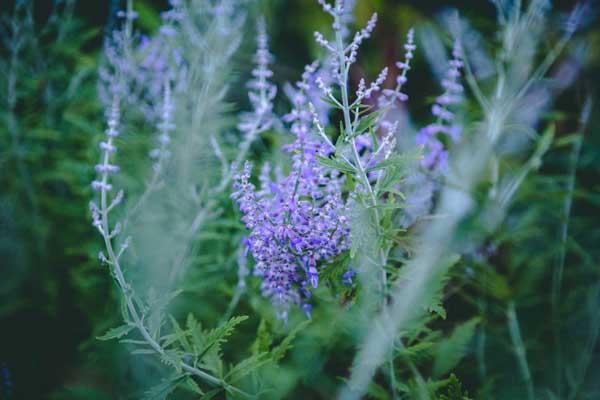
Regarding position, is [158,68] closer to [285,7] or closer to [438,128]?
→ [438,128]

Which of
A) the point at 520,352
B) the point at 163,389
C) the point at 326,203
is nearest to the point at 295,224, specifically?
the point at 326,203

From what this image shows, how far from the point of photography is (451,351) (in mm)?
1981

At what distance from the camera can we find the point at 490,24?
2.66 m

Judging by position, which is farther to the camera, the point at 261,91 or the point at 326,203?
the point at 261,91

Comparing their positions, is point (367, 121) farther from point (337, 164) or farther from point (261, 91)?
point (261, 91)

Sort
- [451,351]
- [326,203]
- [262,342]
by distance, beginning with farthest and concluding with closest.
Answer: [451,351], [262,342], [326,203]

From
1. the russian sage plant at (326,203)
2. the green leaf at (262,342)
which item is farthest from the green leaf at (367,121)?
the green leaf at (262,342)

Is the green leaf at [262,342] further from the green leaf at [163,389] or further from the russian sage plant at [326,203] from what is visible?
the green leaf at [163,389]

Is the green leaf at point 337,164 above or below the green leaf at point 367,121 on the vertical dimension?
below

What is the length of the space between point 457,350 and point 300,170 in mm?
1064

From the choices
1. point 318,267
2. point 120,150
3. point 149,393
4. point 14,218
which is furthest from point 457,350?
point 14,218

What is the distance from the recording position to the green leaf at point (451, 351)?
1.95 m

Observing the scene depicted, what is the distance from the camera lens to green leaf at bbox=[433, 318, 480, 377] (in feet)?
6.39

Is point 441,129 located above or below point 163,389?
above
